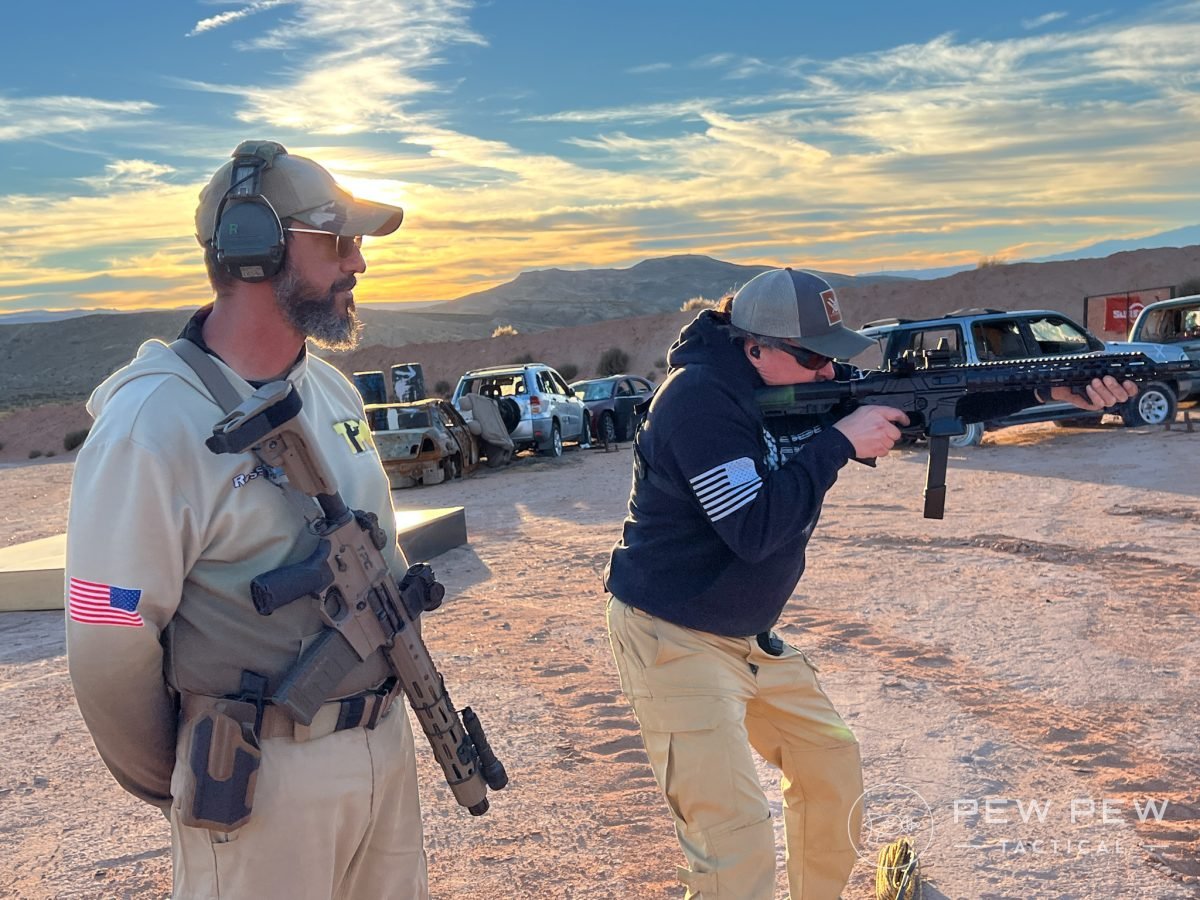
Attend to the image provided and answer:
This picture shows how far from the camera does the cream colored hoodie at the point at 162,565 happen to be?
206cm

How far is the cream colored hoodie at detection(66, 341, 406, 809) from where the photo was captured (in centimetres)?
206

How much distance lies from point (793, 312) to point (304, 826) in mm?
1875

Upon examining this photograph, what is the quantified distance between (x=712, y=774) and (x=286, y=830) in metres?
1.15

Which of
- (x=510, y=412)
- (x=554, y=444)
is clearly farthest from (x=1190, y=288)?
(x=510, y=412)

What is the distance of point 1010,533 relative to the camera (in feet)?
32.0

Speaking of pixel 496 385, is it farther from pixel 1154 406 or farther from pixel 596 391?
pixel 1154 406

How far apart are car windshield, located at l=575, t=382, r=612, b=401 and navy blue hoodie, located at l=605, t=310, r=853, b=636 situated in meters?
18.0

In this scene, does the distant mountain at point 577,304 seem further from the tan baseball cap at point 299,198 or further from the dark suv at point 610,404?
the dark suv at point 610,404

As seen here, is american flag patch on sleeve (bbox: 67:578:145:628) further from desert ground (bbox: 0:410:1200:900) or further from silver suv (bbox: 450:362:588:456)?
silver suv (bbox: 450:362:588:456)

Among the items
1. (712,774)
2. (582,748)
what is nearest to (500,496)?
(582,748)

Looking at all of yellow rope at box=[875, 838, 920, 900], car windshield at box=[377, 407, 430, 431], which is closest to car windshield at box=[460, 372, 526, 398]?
car windshield at box=[377, 407, 430, 431]

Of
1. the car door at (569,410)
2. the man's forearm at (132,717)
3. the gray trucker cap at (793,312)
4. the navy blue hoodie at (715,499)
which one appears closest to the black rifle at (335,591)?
the man's forearm at (132,717)

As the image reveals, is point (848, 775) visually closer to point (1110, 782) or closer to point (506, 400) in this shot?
point (1110, 782)

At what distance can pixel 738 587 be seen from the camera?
10.1ft
